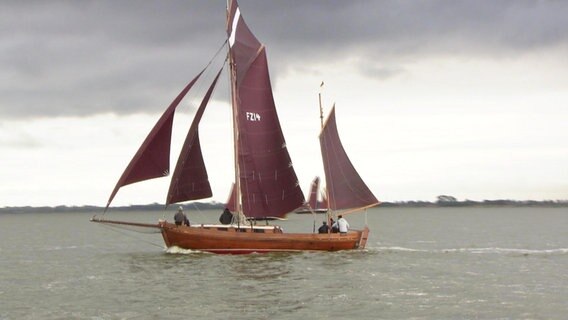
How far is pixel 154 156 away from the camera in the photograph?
1873 inches

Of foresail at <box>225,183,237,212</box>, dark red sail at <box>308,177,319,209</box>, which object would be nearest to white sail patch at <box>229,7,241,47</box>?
foresail at <box>225,183,237,212</box>

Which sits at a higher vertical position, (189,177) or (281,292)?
(189,177)

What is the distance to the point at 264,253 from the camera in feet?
163

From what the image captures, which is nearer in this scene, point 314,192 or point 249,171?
point 249,171

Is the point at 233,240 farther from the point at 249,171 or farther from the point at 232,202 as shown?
the point at 249,171

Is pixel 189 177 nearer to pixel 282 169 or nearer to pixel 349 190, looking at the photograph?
pixel 282 169

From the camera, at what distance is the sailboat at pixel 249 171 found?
4881 centimetres

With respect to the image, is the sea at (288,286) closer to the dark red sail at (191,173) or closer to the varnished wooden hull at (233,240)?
the varnished wooden hull at (233,240)

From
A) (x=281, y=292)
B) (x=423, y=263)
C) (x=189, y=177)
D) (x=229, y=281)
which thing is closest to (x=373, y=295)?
(x=281, y=292)

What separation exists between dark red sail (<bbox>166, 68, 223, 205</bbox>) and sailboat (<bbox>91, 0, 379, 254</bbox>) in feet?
0.21

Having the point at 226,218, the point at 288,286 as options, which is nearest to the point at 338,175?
the point at 226,218

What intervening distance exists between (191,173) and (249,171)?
4175 millimetres

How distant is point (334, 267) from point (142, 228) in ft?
49.7

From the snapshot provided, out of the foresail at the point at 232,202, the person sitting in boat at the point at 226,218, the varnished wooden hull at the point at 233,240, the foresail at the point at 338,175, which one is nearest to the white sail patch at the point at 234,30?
the foresail at the point at 338,175
